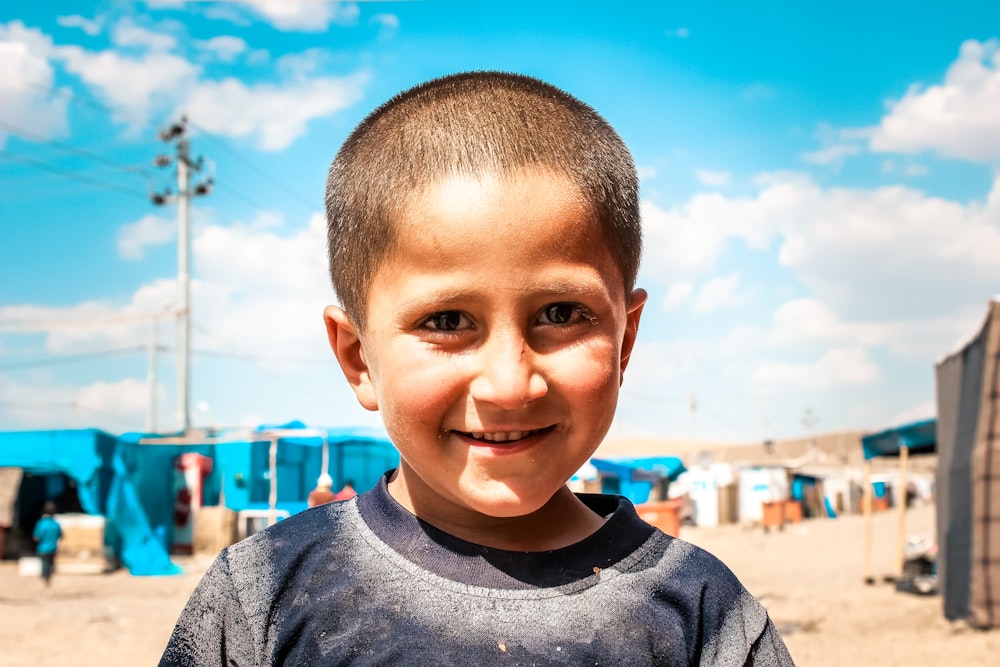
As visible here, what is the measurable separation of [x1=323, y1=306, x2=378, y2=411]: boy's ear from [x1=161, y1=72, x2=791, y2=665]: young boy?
0.04ft

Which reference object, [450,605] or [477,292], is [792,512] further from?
[477,292]

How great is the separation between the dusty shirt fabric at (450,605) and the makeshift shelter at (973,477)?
28.0 feet

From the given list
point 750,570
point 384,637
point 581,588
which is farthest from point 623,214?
point 750,570

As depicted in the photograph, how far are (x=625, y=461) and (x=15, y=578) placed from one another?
520 inches

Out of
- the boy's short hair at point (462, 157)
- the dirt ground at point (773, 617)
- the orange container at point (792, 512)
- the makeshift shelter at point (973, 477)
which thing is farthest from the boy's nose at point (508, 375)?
the orange container at point (792, 512)

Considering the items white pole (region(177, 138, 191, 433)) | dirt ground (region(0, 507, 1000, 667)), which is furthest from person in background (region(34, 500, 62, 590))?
white pole (region(177, 138, 191, 433))

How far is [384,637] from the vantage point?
1440 mm

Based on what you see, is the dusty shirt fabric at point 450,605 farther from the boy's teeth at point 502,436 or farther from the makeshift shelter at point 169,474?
the makeshift shelter at point 169,474

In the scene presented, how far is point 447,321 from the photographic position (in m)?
1.43

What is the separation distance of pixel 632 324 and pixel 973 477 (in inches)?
355

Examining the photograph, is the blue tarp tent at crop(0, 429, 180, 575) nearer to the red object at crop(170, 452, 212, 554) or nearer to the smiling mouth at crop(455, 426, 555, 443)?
the red object at crop(170, 452, 212, 554)

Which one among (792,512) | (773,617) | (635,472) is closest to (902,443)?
(773,617)

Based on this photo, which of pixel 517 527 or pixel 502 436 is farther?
pixel 517 527

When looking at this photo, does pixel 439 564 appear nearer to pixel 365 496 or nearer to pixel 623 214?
pixel 365 496
